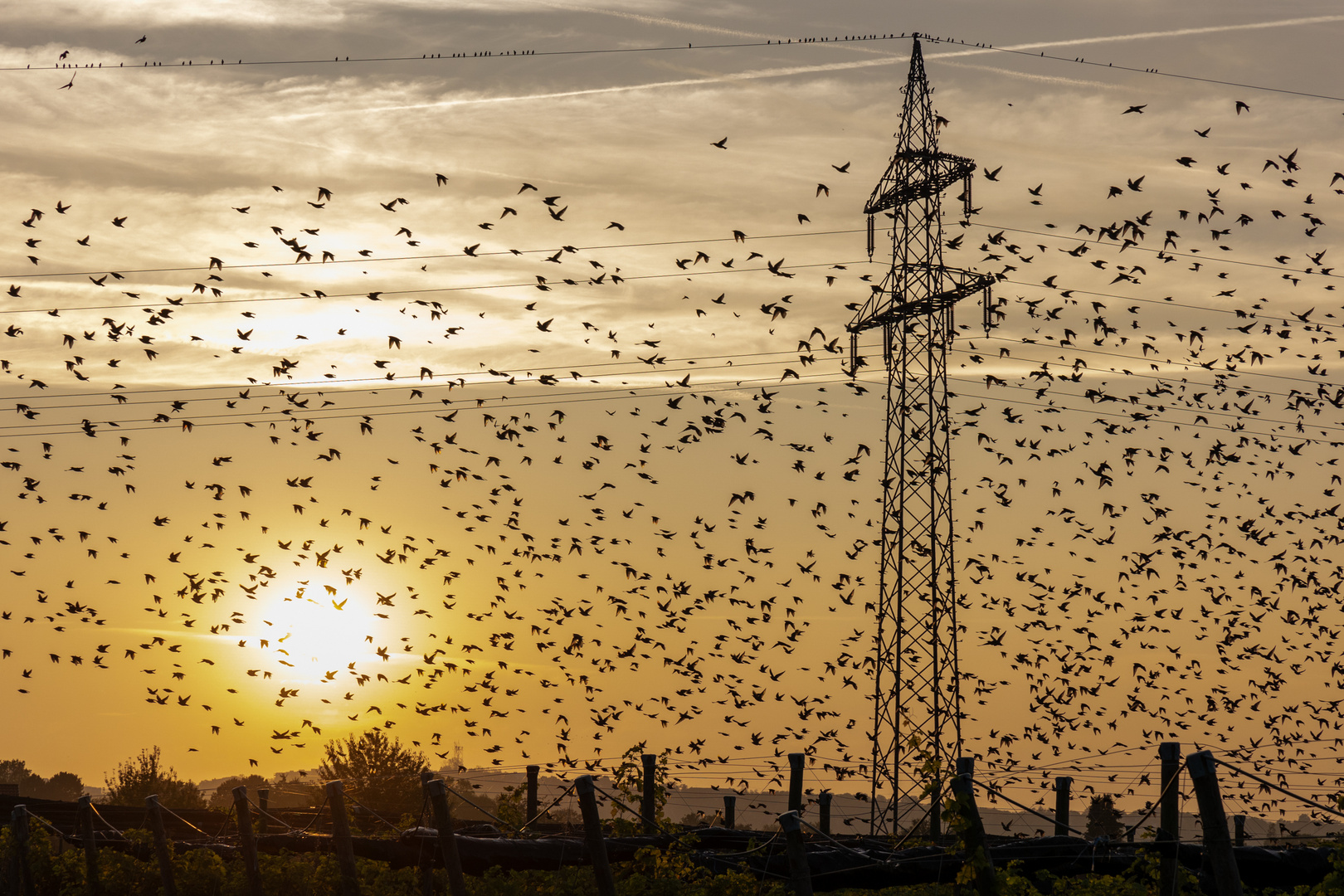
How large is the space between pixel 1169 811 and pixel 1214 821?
8.26 meters

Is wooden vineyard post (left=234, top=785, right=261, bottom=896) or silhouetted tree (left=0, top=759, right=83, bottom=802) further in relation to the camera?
silhouetted tree (left=0, top=759, right=83, bottom=802)

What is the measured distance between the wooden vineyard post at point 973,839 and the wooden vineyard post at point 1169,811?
5.97ft

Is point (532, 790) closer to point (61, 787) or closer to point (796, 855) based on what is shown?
point (796, 855)

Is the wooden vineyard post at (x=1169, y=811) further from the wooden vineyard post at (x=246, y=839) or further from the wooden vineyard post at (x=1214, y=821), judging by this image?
the wooden vineyard post at (x=246, y=839)

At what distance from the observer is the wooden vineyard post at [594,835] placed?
15.9 m

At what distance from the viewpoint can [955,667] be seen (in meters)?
32.8

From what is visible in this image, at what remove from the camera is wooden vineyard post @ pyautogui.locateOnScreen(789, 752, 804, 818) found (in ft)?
107

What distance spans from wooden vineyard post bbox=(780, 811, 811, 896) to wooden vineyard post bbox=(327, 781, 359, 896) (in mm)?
8221

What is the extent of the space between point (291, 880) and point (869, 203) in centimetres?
2506

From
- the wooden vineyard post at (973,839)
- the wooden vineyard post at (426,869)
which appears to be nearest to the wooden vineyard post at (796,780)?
the wooden vineyard post at (426,869)

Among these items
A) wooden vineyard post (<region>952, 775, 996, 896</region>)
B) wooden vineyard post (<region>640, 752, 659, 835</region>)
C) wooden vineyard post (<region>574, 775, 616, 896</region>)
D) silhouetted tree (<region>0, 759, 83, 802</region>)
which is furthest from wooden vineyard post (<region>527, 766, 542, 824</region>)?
silhouetted tree (<region>0, 759, 83, 802</region>)

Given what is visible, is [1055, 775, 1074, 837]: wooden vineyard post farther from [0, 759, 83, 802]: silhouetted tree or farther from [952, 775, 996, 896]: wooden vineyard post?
[0, 759, 83, 802]: silhouetted tree

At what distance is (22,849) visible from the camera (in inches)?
993

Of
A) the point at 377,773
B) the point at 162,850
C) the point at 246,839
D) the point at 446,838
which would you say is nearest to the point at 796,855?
the point at 446,838
